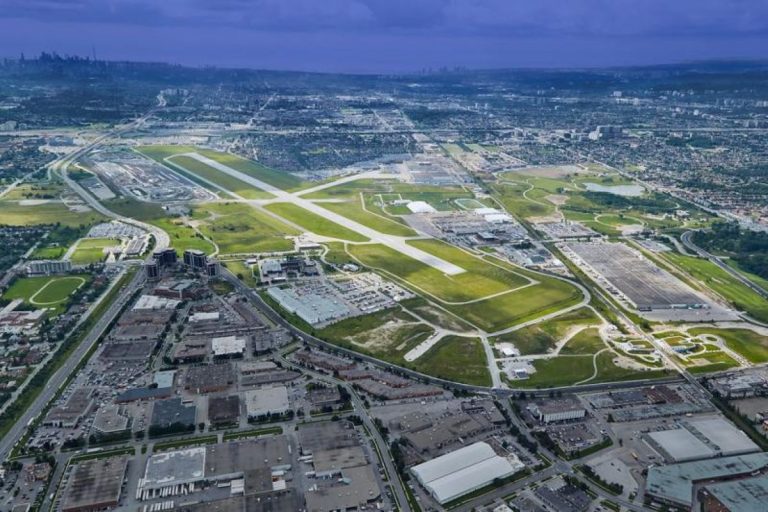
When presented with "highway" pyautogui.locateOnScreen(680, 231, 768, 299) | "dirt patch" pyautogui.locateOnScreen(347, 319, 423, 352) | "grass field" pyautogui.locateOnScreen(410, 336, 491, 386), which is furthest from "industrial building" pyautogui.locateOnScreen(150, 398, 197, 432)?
"highway" pyautogui.locateOnScreen(680, 231, 768, 299)

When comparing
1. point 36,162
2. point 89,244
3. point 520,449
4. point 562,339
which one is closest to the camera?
point 520,449

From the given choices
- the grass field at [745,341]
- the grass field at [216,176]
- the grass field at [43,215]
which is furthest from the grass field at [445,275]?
the grass field at [43,215]

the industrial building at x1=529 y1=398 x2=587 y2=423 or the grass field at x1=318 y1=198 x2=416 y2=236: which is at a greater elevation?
the grass field at x1=318 y1=198 x2=416 y2=236

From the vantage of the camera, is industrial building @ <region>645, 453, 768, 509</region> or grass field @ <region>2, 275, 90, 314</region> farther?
grass field @ <region>2, 275, 90, 314</region>

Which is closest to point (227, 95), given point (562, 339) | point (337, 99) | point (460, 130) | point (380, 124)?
point (337, 99)

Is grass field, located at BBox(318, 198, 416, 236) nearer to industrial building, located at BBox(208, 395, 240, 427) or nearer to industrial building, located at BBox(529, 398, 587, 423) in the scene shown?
industrial building, located at BBox(529, 398, 587, 423)

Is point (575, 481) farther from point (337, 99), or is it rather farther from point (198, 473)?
point (337, 99)

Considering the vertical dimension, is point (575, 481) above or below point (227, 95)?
below
